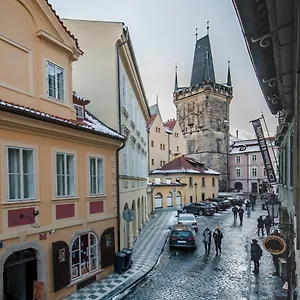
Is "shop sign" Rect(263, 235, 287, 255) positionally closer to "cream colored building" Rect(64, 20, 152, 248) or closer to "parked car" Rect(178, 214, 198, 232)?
"cream colored building" Rect(64, 20, 152, 248)

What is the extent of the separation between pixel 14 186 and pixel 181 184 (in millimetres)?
34957

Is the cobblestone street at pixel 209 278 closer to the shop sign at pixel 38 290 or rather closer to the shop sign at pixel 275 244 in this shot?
the shop sign at pixel 38 290

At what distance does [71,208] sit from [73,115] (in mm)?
3615

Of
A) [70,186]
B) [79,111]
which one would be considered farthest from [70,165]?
[79,111]

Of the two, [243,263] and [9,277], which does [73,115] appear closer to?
[9,277]

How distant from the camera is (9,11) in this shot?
9992 mm

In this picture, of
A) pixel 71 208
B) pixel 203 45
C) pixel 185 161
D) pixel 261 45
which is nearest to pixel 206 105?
pixel 203 45

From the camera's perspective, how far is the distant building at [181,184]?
41031 mm

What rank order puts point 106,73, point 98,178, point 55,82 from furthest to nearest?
1. point 106,73
2. point 98,178
3. point 55,82

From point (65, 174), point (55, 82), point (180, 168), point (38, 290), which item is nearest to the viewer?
point (38, 290)

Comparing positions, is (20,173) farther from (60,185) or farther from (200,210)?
(200,210)

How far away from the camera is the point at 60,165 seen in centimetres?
1131

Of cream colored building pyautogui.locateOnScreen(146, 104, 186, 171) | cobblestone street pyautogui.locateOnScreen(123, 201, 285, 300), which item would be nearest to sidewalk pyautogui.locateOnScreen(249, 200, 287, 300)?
cobblestone street pyautogui.locateOnScreen(123, 201, 285, 300)

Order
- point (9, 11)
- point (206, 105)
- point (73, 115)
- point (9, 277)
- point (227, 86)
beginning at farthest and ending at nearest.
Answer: point (227, 86) → point (206, 105) → point (73, 115) → point (9, 277) → point (9, 11)
